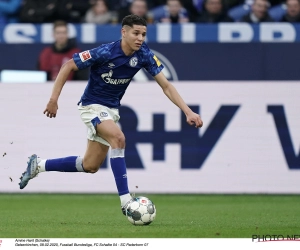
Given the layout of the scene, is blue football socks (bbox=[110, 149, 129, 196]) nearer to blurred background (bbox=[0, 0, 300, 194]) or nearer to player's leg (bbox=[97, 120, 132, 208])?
player's leg (bbox=[97, 120, 132, 208])

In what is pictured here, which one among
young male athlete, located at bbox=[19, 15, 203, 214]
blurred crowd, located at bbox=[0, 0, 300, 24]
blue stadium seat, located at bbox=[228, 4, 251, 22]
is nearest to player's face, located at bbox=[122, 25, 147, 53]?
young male athlete, located at bbox=[19, 15, 203, 214]

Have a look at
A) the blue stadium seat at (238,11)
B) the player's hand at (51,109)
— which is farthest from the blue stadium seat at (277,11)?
the player's hand at (51,109)

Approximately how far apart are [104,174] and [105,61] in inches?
147

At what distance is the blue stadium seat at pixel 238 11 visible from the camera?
17.5 meters

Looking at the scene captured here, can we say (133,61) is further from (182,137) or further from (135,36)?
(182,137)

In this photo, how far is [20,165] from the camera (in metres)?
13.1

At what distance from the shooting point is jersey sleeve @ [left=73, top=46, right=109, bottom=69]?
946 centimetres

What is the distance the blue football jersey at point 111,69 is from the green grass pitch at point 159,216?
1.22m

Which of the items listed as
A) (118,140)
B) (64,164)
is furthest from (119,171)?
(64,164)

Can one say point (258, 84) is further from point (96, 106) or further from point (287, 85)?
point (96, 106)

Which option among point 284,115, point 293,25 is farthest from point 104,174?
point 293,25

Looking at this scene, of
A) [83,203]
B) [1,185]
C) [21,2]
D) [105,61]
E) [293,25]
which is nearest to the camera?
[105,61]

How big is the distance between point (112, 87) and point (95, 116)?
332 mm

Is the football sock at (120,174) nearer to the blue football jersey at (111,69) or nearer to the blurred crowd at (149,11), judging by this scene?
the blue football jersey at (111,69)
